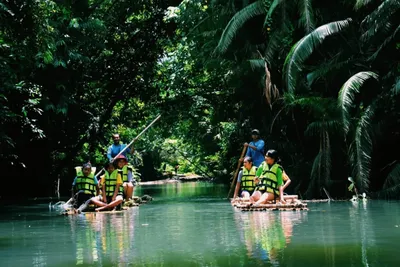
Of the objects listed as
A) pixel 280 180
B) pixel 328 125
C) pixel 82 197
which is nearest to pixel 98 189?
pixel 82 197

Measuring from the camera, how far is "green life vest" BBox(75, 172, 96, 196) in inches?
681

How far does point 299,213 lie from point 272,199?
1376mm

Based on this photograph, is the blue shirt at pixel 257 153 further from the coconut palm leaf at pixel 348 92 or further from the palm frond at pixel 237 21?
the palm frond at pixel 237 21

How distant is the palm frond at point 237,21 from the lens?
21.9 m

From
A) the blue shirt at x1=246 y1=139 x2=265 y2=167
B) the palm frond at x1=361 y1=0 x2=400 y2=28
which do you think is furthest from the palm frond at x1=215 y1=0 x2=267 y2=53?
the palm frond at x1=361 y1=0 x2=400 y2=28

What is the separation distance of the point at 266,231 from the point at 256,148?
7.91 metres

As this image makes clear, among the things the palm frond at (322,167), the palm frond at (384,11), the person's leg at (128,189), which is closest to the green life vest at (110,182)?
the person's leg at (128,189)

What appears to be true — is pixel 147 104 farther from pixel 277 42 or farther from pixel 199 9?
pixel 277 42

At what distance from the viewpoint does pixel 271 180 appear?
51.7ft

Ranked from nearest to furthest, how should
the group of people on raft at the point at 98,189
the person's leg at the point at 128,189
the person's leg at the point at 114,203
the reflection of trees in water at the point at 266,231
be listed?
the reflection of trees in water at the point at 266,231 → the person's leg at the point at 114,203 → the group of people on raft at the point at 98,189 → the person's leg at the point at 128,189

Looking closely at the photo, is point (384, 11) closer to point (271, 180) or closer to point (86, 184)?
point (271, 180)

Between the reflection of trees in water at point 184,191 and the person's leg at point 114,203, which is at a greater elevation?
the reflection of trees in water at point 184,191

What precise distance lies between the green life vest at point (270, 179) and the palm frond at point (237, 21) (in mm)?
6872

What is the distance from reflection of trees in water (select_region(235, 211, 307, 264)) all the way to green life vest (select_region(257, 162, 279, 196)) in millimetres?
826
